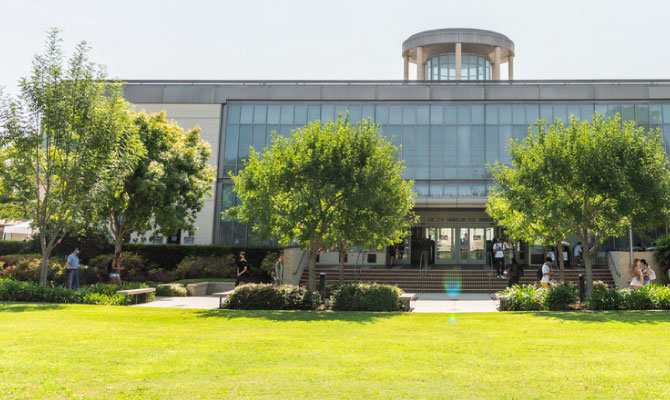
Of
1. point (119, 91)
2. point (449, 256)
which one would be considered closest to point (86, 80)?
point (119, 91)

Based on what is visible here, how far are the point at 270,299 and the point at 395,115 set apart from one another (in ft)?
61.3

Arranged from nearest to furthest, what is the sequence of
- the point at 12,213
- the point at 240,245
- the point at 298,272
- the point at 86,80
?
the point at 86,80 < the point at 12,213 < the point at 298,272 < the point at 240,245

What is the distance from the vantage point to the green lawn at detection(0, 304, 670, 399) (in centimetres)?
632

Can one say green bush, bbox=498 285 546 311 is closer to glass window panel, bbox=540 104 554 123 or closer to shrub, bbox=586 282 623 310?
shrub, bbox=586 282 623 310

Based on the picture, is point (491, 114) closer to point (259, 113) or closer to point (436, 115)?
point (436, 115)

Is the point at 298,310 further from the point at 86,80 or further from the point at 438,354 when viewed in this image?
the point at 86,80

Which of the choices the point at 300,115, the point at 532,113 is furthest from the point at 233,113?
the point at 532,113

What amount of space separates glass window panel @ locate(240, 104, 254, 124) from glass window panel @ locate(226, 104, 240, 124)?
0.25 m

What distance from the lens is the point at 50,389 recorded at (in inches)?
243

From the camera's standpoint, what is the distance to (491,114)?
31.5m

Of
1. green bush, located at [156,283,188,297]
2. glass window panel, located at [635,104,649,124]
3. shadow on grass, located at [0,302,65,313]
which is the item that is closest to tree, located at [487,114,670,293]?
green bush, located at [156,283,188,297]

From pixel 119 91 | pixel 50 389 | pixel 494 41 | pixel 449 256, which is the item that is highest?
pixel 494 41

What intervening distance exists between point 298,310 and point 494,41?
2967 cm

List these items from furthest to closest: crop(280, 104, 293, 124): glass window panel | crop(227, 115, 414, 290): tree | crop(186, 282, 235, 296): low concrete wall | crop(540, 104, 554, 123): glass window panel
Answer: crop(280, 104, 293, 124): glass window panel < crop(540, 104, 554, 123): glass window panel < crop(186, 282, 235, 296): low concrete wall < crop(227, 115, 414, 290): tree
